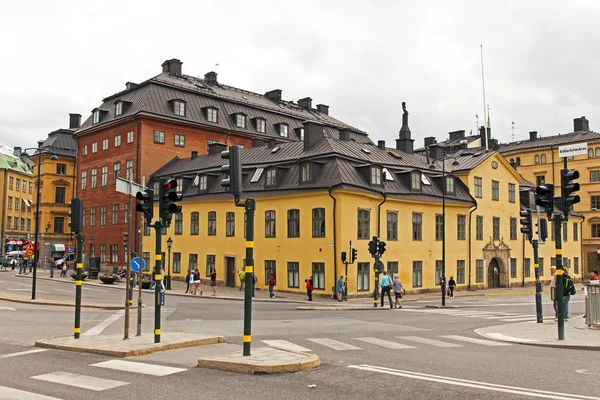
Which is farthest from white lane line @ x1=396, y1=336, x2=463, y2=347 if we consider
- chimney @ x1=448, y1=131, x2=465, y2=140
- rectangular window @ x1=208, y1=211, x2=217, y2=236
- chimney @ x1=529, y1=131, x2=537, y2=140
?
chimney @ x1=448, y1=131, x2=465, y2=140

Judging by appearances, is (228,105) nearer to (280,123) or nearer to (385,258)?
(280,123)

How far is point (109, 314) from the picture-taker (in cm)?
2353

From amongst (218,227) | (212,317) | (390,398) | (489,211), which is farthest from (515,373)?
(489,211)

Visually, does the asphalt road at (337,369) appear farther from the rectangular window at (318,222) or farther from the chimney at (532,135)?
the chimney at (532,135)

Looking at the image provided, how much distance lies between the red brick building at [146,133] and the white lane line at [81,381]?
41.0 metres

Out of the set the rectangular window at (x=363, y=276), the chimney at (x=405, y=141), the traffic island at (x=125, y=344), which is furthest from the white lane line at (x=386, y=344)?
the chimney at (x=405, y=141)

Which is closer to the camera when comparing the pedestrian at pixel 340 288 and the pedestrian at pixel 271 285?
the pedestrian at pixel 340 288

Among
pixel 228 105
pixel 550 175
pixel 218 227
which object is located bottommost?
pixel 218 227

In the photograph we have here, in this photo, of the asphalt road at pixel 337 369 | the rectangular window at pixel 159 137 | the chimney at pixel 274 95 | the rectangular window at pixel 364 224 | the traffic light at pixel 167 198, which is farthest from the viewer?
the chimney at pixel 274 95

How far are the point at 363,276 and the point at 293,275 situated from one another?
14.9ft

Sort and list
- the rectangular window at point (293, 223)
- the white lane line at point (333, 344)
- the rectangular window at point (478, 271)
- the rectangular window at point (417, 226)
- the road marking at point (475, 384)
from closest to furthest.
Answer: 1. the road marking at point (475, 384)
2. the white lane line at point (333, 344)
3. the rectangular window at point (293, 223)
4. the rectangular window at point (417, 226)
5. the rectangular window at point (478, 271)

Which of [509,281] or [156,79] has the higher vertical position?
[156,79]

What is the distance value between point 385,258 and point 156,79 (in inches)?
1197

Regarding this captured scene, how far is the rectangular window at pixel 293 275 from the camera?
122 ft
